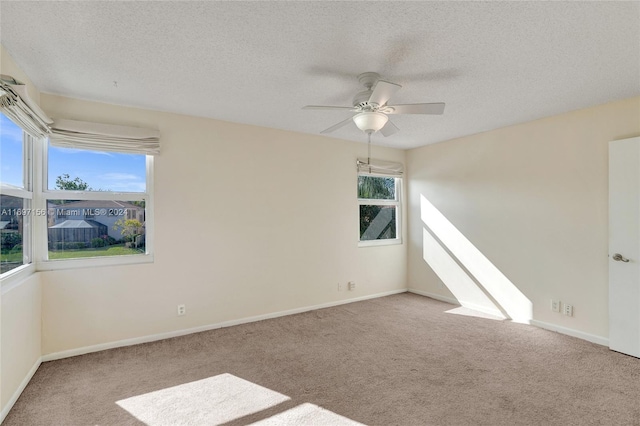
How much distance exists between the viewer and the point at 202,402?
2.25 metres

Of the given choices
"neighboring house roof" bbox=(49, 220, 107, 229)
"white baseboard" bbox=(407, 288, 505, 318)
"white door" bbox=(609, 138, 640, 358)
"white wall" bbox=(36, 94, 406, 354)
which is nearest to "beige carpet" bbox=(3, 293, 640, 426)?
"white door" bbox=(609, 138, 640, 358)

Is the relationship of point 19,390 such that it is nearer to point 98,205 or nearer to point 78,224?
point 78,224

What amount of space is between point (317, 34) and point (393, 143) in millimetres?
3228

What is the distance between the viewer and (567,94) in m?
2.96

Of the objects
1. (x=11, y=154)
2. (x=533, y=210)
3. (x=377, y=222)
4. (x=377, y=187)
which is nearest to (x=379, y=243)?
(x=377, y=222)

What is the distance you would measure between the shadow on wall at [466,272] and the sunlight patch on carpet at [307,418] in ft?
Result: 9.75

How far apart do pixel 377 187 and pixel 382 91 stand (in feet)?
10.2

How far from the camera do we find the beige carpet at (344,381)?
6.86ft

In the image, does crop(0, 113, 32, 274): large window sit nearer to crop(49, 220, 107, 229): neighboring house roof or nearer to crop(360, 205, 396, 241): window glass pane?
crop(49, 220, 107, 229): neighboring house roof

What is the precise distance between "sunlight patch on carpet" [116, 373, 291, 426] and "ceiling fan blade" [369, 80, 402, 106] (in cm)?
227

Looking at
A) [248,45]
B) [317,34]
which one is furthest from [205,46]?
[317,34]

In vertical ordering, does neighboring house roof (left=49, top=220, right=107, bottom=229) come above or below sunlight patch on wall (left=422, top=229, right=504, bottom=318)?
above

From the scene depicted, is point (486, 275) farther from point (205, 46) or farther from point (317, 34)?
point (205, 46)

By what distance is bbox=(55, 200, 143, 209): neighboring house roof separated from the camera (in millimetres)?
3043
